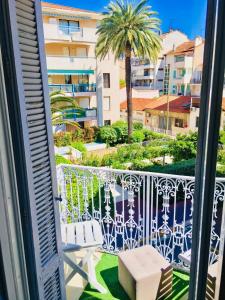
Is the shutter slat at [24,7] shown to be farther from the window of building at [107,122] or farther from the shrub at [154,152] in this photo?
the window of building at [107,122]

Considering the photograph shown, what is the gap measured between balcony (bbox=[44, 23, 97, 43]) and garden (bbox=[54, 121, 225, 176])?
4.62 meters

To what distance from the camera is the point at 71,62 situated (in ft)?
41.9

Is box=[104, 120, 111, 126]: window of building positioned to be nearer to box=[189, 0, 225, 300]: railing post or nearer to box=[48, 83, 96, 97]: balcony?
box=[48, 83, 96, 97]: balcony

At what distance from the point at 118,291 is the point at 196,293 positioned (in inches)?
68.6

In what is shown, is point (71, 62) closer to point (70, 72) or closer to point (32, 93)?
point (70, 72)

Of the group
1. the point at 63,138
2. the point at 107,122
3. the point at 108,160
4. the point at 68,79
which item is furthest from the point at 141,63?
the point at 108,160

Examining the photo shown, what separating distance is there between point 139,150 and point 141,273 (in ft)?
28.1

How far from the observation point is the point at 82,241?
2.16m

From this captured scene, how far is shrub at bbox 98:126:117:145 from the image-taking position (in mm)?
13766

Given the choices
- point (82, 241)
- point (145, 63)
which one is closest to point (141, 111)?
point (145, 63)

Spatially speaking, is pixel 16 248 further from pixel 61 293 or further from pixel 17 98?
pixel 17 98

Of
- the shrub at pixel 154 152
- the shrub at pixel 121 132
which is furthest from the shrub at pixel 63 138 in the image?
the shrub at pixel 154 152

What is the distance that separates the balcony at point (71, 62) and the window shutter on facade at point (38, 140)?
1154 cm

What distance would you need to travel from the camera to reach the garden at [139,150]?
623 centimetres
